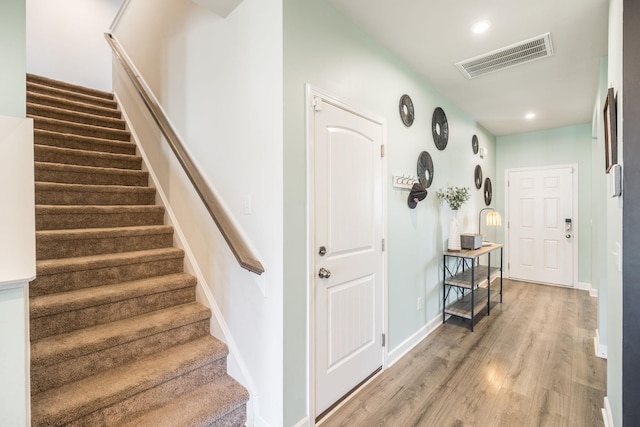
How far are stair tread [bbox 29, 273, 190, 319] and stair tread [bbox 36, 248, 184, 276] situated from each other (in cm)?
15

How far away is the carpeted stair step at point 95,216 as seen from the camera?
2.16 meters

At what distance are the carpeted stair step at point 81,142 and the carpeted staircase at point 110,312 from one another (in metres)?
0.01

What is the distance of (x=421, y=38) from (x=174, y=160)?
2.39 m

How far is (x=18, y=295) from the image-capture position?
978mm

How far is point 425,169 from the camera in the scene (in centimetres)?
307

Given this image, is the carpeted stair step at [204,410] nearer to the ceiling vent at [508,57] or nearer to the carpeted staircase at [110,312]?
the carpeted staircase at [110,312]

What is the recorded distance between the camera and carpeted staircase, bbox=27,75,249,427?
1521mm

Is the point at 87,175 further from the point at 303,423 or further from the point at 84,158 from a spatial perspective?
the point at 303,423

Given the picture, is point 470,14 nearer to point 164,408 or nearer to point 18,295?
point 18,295

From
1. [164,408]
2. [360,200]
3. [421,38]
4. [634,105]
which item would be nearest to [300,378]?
[164,408]

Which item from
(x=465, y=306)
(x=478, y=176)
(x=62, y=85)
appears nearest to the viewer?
(x=465, y=306)

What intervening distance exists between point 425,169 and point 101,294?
298 centimetres

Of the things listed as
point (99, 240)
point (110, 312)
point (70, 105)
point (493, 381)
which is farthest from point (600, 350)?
point (70, 105)

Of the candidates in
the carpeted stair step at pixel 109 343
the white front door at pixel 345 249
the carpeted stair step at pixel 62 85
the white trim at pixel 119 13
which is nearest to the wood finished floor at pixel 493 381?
the white front door at pixel 345 249
